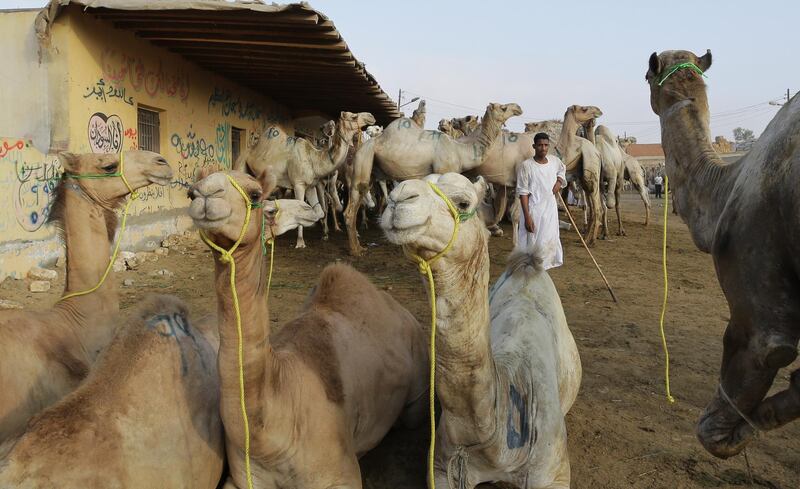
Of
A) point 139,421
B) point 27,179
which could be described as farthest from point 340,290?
point 27,179

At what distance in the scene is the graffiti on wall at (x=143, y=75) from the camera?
31.1 ft

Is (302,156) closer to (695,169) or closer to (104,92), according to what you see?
(104,92)

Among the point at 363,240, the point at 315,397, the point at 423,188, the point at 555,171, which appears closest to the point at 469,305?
the point at 423,188

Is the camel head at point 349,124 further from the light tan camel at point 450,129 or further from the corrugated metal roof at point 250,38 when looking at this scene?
the light tan camel at point 450,129

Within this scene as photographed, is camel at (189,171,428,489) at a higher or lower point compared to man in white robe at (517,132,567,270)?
lower

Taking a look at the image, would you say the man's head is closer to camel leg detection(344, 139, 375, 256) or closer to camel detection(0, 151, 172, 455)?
camel detection(0, 151, 172, 455)

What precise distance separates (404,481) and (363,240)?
1012 cm

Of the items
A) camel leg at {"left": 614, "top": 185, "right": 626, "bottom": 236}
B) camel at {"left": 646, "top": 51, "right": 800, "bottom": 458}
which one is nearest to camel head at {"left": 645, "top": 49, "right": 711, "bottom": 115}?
camel at {"left": 646, "top": 51, "right": 800, "bottom": 458}

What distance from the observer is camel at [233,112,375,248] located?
1212 cm

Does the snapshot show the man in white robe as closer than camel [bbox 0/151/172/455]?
No

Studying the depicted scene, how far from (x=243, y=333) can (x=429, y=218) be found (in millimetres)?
890

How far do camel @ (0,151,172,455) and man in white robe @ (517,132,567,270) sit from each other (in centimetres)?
420

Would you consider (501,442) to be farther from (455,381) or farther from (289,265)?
(289,265)

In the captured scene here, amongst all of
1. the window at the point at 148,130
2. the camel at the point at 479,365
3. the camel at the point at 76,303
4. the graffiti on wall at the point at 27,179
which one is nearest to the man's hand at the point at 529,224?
the camel at the point at 479,365
